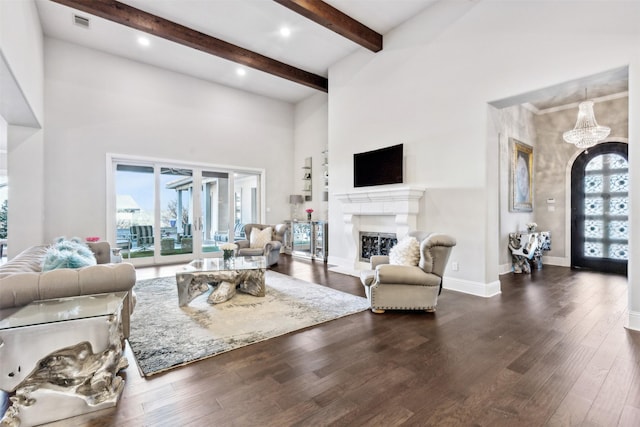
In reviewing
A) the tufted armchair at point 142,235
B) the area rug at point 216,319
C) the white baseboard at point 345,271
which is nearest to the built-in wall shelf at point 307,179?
the white baseboard at point 345,271

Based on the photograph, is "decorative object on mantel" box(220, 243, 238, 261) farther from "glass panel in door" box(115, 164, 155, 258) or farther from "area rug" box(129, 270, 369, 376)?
"glass panel in door" box(115, 164, 155, 258)

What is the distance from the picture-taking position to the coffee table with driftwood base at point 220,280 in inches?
142

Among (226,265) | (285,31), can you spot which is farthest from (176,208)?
(285,31)

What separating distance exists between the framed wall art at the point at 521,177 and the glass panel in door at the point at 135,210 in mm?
7546

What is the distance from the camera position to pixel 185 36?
5227mm

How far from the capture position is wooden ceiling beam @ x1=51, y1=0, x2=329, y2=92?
449 centimetres

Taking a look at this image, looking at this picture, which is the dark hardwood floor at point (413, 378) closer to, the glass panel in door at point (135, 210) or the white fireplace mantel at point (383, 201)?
the white fireplace mantel at point (383, 201)

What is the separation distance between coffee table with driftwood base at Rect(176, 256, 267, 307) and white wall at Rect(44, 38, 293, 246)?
11.3 ft

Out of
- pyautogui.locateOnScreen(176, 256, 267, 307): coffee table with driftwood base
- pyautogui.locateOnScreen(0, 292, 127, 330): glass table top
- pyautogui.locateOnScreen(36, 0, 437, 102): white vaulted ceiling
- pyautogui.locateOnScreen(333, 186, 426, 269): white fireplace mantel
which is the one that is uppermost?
pyautogui.locateOnScreen(36, 0, 437, 102): white vaulted ceiling

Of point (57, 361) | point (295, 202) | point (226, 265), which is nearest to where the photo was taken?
point (57, 361)

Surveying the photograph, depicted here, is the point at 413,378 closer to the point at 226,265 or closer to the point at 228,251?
the point at 226,265

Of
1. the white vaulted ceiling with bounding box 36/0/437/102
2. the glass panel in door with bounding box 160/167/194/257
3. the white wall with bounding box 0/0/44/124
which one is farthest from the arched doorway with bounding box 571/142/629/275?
the white wall with bounding box 0/0/44/124

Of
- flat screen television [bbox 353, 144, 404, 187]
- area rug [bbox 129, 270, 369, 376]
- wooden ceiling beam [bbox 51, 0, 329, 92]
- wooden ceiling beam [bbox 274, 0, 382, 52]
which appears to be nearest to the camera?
area rug [bbox 129, 270, 369, 376]

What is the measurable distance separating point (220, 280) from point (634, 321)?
14.3 feet
